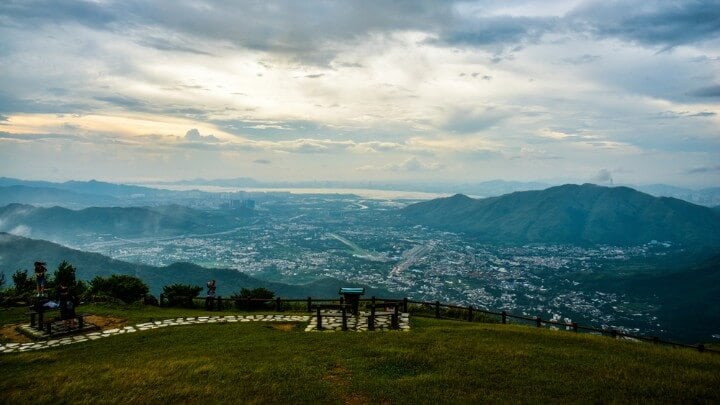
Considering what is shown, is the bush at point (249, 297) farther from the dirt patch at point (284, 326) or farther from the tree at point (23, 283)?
the tree at point (23, 283)

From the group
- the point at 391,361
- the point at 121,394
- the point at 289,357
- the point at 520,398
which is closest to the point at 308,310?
the point at 289,357

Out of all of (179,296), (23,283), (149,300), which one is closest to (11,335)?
(149,300)

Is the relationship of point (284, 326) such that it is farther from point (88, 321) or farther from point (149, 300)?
point (149, 300)

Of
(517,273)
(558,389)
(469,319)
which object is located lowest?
(517,273)

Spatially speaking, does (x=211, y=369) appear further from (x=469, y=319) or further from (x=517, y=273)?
(x=517, y=273)

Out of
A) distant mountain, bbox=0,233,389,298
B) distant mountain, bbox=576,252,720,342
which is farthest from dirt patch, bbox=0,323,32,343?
distant mountain, bbox=576,252,720,342

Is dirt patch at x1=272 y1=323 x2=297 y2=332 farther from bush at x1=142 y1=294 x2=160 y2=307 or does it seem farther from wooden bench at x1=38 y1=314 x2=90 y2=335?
bush at x1=142 y1=294 x2=160 y2=307
